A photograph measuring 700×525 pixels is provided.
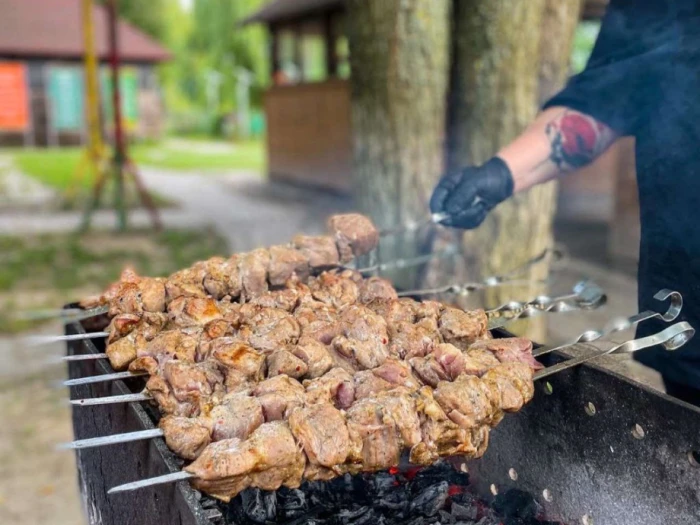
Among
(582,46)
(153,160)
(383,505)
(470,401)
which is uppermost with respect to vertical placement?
(582,46)

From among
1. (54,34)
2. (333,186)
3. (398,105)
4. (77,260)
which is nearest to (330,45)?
(333,186)

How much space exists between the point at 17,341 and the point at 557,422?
576cm

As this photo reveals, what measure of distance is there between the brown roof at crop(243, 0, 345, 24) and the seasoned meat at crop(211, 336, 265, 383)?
39.7 ft

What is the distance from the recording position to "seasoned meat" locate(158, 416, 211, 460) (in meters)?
1.77

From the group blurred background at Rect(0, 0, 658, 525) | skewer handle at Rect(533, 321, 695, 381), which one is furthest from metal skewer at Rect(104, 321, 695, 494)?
blurred background at Rect(0, 0, 658, 525)

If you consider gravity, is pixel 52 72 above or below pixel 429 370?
above

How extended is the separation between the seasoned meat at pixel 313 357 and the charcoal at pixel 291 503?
1.67ft

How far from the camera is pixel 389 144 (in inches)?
194

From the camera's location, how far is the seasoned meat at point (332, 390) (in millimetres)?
1965

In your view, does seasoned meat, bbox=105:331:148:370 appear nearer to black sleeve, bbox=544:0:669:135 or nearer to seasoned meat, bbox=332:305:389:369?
seasoned meat, bbox=332:305:389:369

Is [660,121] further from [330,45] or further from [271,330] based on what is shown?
[330,45]

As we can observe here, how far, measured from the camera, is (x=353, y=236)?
299 cm

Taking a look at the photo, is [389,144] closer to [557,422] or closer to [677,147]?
[677,147]

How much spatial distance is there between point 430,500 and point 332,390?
609 millimetres
